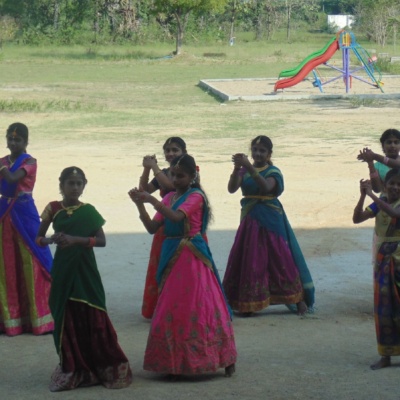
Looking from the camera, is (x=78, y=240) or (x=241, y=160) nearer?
(x=78, y=240)

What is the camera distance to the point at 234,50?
5200cm

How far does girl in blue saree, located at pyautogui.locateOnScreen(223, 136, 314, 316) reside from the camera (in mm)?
7301

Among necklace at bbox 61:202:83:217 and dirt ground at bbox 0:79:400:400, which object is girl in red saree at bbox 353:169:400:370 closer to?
dirt ground at bbox 0:79:400:400

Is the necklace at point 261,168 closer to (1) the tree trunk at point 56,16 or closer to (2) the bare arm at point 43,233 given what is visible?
(2) the bare arm at point 43,233

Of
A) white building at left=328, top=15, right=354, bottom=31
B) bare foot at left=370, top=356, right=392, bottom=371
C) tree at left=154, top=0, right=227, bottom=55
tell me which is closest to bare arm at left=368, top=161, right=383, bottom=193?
bare foot at left=370, top=356, right=392, bottom=371

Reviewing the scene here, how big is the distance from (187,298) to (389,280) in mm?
1261

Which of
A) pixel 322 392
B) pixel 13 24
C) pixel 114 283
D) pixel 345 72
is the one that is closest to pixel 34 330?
pixel 114 283

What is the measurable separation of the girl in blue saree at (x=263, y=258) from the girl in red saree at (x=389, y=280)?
1545 millimetres

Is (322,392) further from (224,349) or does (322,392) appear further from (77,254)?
(77,254)

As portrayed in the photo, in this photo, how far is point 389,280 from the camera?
5707 millimetres

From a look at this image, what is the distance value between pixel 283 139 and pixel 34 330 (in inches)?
472

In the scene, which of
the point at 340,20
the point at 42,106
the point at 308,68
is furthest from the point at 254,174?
the point at 340,20

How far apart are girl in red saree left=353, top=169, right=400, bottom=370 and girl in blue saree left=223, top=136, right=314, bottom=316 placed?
5.07 ft

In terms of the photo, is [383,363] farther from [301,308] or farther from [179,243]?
[301,308]
